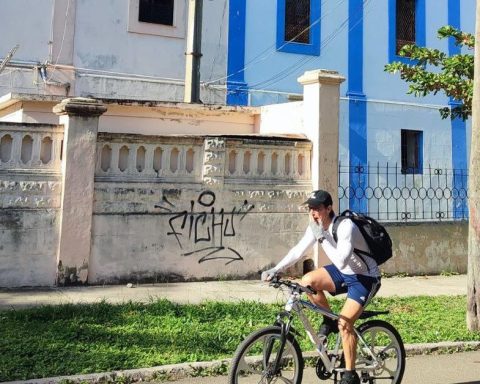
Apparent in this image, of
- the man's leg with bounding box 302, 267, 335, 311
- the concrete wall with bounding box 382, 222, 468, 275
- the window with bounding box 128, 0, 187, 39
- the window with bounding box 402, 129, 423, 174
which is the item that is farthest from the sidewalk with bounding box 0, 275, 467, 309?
the window with bounding box 402, 129, 423, 174

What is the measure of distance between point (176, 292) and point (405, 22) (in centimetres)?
1356

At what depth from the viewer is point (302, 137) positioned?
9.46 metres

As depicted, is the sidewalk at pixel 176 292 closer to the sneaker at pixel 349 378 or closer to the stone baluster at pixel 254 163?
the stone baluster at pixel 254 163

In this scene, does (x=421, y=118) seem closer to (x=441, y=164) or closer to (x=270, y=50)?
(x=441, y=164)

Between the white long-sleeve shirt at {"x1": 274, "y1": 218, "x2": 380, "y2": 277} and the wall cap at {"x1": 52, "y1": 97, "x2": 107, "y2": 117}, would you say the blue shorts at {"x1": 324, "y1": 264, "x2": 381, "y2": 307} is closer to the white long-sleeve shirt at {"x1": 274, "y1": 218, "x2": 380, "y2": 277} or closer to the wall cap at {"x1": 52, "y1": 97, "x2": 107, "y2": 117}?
the white long-sleeve shirt at {"x1": 274, "y1": 218, "x2": 380, "y2": 277}

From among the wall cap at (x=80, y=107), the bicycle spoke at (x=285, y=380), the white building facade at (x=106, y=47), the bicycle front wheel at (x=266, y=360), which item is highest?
the white building facade at (x=106, y=47)

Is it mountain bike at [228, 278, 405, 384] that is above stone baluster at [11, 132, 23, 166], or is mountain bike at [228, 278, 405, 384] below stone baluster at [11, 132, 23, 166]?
below

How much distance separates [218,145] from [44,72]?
21.4 ft

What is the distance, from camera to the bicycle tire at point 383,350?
422 cm

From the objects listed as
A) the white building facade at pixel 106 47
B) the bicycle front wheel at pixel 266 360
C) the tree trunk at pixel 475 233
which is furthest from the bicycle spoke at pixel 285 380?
the white building facade at pixel 106 47

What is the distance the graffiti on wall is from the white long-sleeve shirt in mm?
4417

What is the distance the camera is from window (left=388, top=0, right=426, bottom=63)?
57.0 feet

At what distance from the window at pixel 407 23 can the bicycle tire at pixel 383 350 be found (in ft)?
47.8

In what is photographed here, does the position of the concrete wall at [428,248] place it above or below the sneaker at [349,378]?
above
